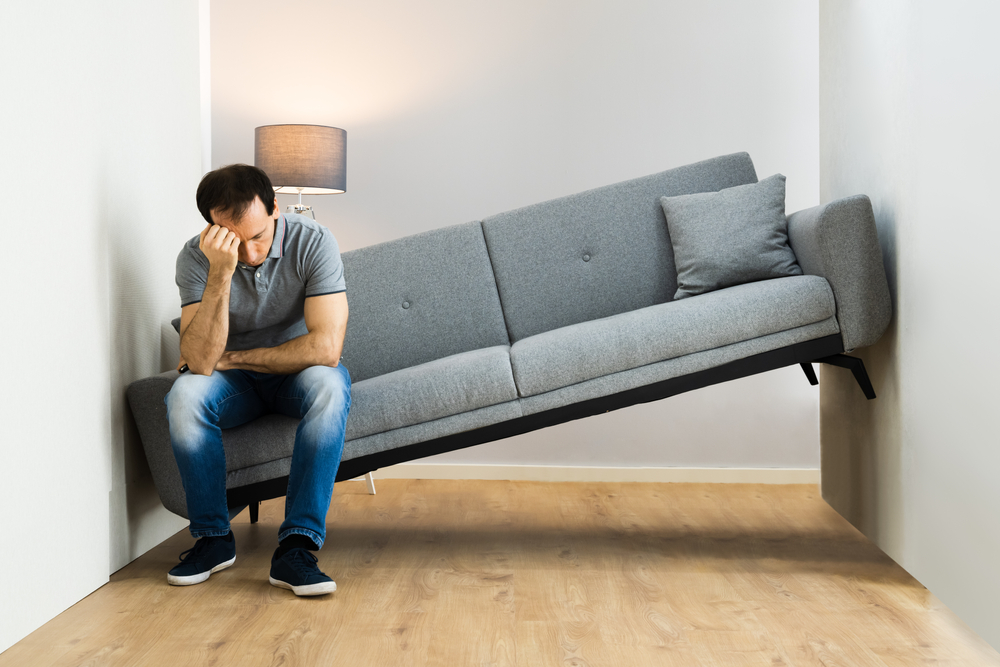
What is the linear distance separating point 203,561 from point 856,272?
1759 mm

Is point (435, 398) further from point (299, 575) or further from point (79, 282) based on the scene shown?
point (79, 282)

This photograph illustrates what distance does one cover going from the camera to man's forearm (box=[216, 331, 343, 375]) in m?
1.97

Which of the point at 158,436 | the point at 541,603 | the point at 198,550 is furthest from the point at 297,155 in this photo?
the point at 541,603

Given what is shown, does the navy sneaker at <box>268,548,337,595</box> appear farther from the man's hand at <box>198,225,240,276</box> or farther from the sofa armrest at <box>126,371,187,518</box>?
the man's hand at <box>198,225,240,276</box>

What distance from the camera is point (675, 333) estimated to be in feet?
6.40

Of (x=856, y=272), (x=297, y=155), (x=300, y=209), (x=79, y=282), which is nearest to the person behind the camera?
(x=79, y=282)

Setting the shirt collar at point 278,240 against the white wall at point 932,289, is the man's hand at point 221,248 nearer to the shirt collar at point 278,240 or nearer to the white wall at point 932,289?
the shirt collar at point 278,240

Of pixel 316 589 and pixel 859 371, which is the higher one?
pixel 859 371

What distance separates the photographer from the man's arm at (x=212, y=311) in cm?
187

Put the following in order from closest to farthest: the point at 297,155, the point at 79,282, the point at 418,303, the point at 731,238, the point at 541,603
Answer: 1. the point at 541,603
2. the point at 79,282
3. the point at 731,238
4. the point at 418,303
5. the point at 297,155

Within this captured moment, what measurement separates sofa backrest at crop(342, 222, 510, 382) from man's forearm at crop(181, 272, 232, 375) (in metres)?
0.63

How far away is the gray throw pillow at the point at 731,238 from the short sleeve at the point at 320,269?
1048 millimetres

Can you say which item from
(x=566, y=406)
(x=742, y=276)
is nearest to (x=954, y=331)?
(x=742, y=276)

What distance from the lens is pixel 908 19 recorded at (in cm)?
185
